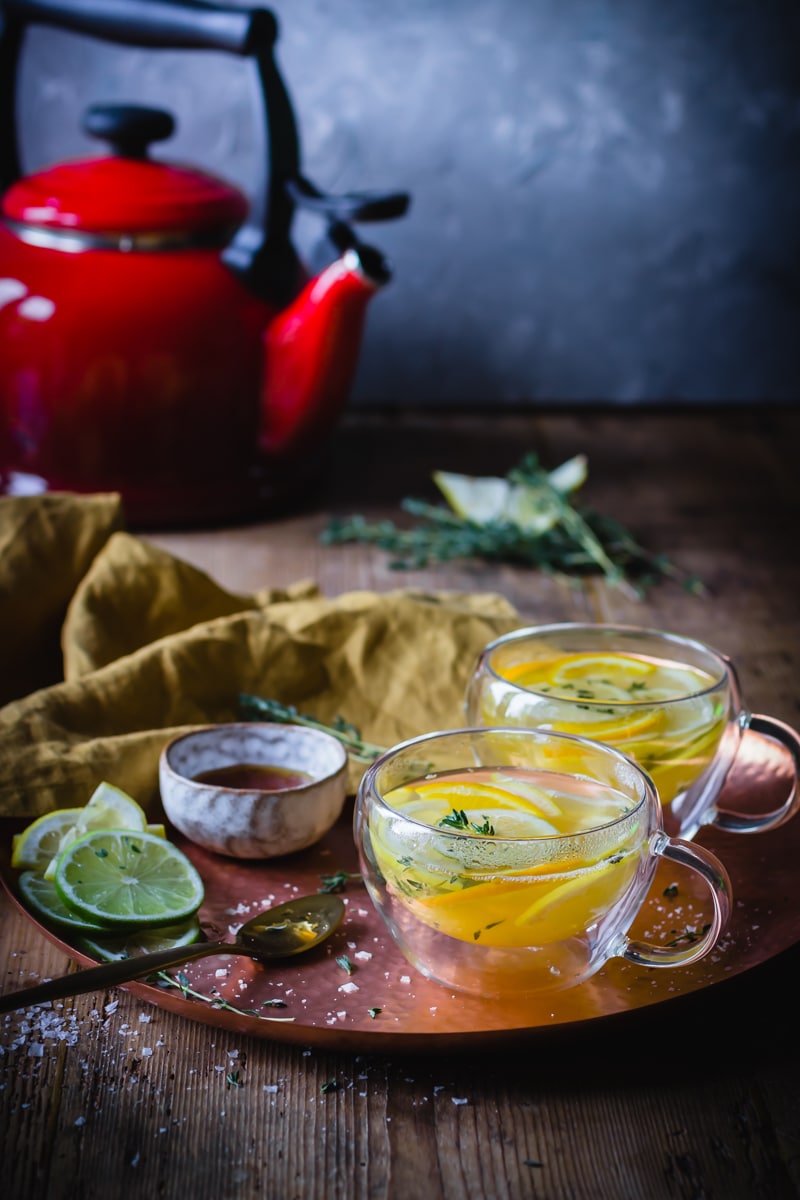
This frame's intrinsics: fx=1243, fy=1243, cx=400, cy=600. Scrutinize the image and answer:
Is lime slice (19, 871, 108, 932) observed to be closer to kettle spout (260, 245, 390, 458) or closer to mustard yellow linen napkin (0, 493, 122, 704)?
mustard yellow linen napkin (0, 493, 122, 704)

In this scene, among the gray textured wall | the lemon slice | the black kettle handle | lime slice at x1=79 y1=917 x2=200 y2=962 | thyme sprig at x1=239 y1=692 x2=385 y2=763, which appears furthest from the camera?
the gray textured wall

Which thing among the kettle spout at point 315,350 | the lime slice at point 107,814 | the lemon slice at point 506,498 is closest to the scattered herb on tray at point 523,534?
the lemon slice at point 506,498

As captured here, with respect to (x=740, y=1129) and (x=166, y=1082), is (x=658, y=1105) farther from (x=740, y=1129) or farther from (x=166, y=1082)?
(x=166, y=1082)

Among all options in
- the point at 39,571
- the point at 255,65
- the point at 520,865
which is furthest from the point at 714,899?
the point at 255,65

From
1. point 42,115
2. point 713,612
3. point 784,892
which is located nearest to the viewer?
point 784,892

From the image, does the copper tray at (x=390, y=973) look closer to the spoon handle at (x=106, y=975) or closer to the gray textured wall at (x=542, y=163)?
the spoon handle at (x=106, y=975)

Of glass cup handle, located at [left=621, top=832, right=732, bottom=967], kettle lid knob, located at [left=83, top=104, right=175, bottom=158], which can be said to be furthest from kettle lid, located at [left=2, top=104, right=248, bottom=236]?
glass cup handle, located at [left=621, top=832, right=732, bottom=967]

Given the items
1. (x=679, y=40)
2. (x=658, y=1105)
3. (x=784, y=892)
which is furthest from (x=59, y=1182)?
(x=679, y=40)

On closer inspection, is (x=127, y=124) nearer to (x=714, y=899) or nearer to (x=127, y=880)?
(x=127, y=880)
